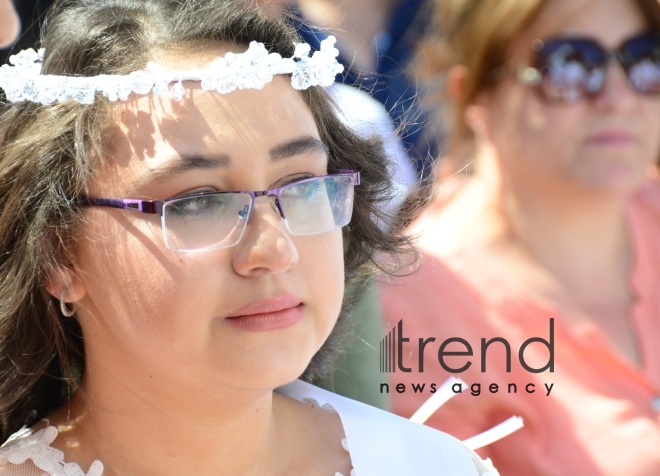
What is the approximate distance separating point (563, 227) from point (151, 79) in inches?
76.5

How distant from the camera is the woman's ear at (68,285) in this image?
5.96 feet

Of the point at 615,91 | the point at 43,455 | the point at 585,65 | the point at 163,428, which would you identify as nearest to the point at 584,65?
the point at 585,65

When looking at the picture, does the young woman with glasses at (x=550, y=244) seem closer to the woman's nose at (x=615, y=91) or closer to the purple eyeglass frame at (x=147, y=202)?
the woman's nose at (x=615, y=91)

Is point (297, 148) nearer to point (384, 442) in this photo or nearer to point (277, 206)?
point (277, 206)

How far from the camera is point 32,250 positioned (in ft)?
5.92

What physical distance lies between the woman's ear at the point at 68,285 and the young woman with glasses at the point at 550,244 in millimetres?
1345

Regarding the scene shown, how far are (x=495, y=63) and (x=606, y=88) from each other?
0.39m

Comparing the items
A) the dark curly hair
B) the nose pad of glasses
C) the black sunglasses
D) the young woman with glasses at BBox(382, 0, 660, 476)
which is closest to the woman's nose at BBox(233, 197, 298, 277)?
the nose pad of glasses

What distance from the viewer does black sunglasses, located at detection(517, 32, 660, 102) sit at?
3102 mm

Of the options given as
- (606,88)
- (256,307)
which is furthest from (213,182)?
(606,88)

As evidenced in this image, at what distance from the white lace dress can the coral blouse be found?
27.6 inches

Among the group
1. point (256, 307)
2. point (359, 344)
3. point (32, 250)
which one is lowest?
point (359, 344)

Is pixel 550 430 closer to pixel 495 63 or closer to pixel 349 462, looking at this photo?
pixel 349 462

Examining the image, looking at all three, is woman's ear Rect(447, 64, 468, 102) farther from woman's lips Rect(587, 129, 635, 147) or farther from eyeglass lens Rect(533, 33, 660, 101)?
woman's lips Rect(587, 129, 635, 147)
